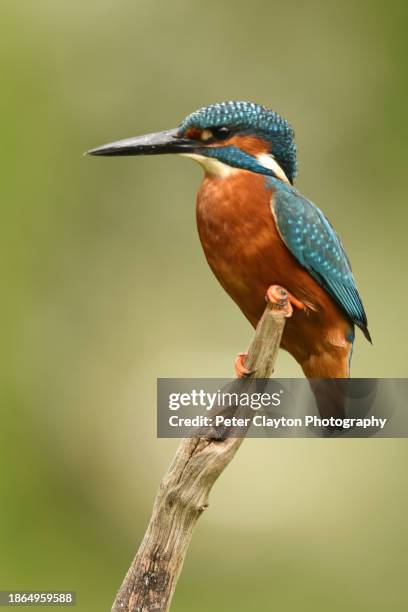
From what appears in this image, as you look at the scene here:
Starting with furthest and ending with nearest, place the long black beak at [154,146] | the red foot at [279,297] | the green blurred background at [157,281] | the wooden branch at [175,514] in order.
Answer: the green blurred background at [157,281]
the long black beak at [154,146]
the red foot at [279,297]
the wooden branch at [175,514]

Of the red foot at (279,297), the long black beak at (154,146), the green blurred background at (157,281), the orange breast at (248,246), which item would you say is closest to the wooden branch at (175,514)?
the red foot at (279,297)

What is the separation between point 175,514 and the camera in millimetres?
2729

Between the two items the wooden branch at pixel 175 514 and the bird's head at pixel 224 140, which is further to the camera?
the bird's head at pixel 224 140

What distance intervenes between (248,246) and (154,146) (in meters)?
0.42

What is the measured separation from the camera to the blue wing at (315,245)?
2.94 m

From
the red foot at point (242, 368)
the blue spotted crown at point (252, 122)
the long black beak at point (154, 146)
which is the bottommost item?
the red foot at point (242, 368)

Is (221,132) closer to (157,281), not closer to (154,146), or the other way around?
(154,146)

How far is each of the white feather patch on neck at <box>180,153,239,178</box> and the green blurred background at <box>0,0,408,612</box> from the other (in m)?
2.51

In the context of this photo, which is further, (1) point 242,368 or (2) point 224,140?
(2) point 224,140

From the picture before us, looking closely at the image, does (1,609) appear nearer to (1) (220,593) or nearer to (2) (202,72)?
(1) (220,593)

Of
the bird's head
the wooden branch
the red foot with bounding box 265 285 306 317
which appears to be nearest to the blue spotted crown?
the bird's head

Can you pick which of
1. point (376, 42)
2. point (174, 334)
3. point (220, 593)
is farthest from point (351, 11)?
point (220, 593)

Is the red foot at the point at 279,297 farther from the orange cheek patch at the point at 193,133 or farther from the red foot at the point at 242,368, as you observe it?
the orange cheek patch at the point at 193,133

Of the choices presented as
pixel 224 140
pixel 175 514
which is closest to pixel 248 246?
pixel 224 140
